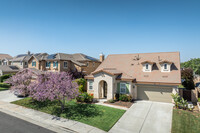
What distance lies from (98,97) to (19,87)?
12.0 m

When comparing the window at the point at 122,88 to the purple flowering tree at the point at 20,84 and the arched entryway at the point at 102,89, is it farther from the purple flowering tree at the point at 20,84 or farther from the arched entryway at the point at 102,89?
the purple flowering tree at the point at 20,84

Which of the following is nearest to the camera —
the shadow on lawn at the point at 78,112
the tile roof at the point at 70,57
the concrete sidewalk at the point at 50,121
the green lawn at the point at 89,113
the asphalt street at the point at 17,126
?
the asphalt street at the point at 17,126

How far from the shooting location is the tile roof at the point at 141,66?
18.3m

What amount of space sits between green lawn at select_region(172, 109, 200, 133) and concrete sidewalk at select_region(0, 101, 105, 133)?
693 cm

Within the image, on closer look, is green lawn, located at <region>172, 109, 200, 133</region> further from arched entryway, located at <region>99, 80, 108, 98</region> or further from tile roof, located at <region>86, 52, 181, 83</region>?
arched entryway, located at <region>99, 80, 108, 98</region>

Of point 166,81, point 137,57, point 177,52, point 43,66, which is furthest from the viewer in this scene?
point 43,66

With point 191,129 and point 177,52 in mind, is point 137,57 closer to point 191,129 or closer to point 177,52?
point 177,52

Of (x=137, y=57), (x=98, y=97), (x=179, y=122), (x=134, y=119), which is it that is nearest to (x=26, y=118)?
(x=98, y=97)

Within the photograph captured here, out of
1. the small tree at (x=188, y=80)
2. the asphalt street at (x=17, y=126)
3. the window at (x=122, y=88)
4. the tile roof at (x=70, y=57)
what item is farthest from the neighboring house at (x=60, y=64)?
the small tree at (x=188, y=80)

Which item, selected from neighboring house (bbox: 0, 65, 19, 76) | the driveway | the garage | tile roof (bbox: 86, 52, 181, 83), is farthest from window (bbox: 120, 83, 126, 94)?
→ neighboring house (bbox: 0, 65, 19, 76)

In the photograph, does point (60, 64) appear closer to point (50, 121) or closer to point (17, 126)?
point (50, 121)

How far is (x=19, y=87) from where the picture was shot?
1759cm

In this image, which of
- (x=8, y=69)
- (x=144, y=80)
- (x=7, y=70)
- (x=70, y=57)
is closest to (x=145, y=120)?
(x=144, y=80)

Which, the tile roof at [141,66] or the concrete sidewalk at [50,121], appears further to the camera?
the tile roof at [141,66]
